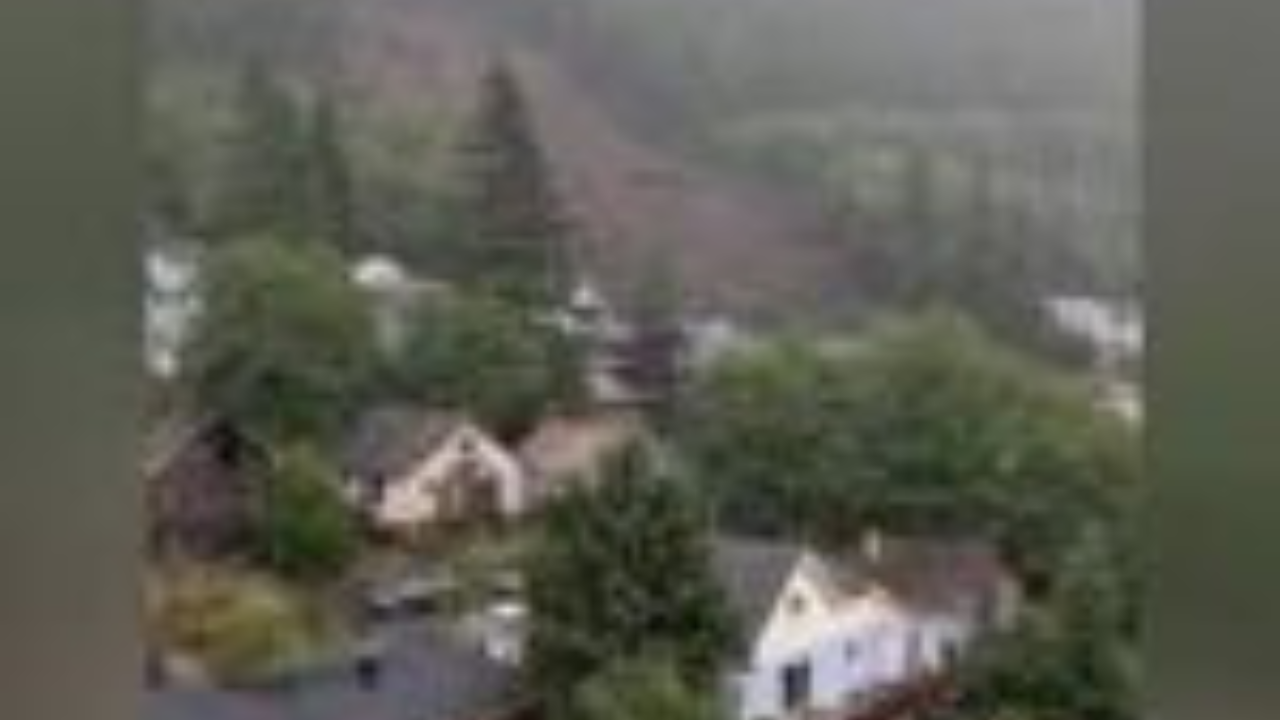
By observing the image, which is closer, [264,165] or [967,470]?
[967,470]

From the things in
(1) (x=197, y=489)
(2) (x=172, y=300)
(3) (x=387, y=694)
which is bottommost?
(3) (x=387, y=694)

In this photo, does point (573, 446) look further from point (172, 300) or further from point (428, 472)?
point (172, 300)

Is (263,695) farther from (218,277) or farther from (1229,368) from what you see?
(1229,368)

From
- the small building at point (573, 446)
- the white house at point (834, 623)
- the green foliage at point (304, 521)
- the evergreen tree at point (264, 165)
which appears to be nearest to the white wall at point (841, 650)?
the white house at point (834, 623)

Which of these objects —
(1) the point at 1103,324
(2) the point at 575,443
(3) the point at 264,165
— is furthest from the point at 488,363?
(1) the point at 1103,324

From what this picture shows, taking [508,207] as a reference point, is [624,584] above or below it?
below

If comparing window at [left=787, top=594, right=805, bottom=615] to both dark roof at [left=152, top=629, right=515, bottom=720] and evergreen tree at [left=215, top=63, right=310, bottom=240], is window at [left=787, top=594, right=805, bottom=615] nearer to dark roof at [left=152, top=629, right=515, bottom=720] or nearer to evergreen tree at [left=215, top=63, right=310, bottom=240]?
dark roof at [left=152, top=629, right=515, bottom=720]

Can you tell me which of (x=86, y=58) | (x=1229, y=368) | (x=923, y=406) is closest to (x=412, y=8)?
(x=86, y=58)
